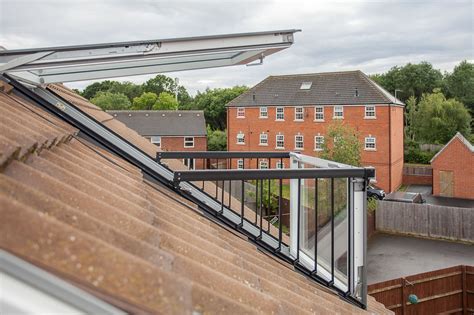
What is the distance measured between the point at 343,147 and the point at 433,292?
8914 millimetres

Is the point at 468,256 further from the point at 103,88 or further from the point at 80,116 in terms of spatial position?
the point at 103,88

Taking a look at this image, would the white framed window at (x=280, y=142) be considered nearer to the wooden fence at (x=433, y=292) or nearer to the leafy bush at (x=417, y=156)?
the leafy bush at (x=417, y=156)

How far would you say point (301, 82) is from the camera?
1051 inches

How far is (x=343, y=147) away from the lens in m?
17.5

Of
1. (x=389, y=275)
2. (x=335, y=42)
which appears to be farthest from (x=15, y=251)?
(x=335, y=42)

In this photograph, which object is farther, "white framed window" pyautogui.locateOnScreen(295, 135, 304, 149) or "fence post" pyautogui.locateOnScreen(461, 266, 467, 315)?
"white framed window" pyautogui.locateOnScreen(295, 135, 304, 149)

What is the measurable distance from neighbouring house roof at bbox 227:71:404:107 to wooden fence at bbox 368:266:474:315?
1499 cm

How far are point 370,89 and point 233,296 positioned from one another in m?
24.6

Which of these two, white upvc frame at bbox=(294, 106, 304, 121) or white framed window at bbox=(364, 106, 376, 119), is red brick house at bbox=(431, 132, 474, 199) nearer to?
white framed window at bbox=(364, 106, 376, 119)

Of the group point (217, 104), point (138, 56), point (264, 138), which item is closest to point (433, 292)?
point (138, 56)

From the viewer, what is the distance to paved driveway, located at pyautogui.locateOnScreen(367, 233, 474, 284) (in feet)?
40.0

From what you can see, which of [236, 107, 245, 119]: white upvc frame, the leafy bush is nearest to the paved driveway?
[236, 107, 245, 119]: white upvc frame

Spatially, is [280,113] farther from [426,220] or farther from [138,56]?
[138,56]

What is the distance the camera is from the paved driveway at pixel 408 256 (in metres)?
12.2
